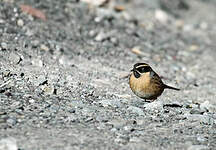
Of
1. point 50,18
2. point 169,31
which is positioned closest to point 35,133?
point 50,18

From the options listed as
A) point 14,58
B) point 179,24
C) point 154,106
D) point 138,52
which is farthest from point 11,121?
point 179,24

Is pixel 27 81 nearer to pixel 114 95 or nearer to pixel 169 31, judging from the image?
pixel 114 95

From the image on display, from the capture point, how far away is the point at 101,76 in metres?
10.1

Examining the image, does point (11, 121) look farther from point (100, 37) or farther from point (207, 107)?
point (100, 37)

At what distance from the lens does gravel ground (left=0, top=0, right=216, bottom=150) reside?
670cm

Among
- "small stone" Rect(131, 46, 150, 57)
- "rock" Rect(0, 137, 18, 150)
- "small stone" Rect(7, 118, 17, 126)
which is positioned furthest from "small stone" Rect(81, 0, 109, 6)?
"rock" Rect(0, 137, 18, 150)

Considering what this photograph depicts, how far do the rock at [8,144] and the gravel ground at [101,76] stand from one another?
0.01 metres

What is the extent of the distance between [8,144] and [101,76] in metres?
4.33

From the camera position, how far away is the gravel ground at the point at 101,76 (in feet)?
22.0

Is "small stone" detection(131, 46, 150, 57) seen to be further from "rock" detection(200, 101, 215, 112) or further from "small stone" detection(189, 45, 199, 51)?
"rock" detection(200, 101, 215, 112)

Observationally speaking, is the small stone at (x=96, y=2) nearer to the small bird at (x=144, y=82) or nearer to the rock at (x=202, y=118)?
the small bird at (x=144, y=82)

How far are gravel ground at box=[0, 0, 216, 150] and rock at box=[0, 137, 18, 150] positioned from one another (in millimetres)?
13

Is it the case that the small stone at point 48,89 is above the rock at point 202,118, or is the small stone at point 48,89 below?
above

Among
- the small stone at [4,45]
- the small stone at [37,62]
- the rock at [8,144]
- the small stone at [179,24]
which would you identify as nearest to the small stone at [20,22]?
the small stone at [4,45]
